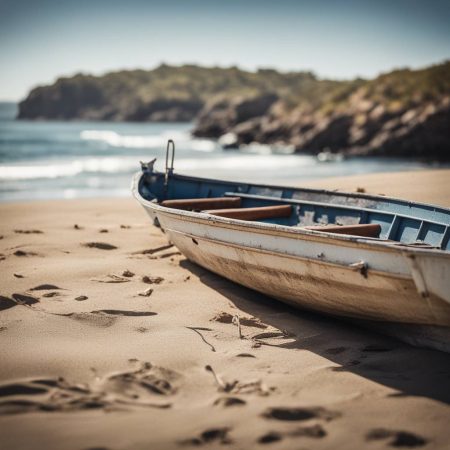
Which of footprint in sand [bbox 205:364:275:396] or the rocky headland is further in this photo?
the rocky headland

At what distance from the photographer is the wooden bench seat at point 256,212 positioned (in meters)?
7.04

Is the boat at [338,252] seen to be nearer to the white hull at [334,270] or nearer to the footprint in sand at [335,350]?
the white hull at [334,270]

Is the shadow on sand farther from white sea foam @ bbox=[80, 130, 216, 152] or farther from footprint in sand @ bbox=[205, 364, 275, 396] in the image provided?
white sea foam @ bbox=[80, 130, 216, 152]

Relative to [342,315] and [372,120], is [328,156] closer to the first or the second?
[372,120]

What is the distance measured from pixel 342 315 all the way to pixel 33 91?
183 metres

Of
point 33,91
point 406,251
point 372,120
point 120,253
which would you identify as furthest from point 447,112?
point 33,91

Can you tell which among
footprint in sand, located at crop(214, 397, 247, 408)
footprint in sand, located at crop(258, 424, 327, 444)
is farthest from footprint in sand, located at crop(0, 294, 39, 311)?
footprint in sand, located at crop(258, 424, 327, 444)

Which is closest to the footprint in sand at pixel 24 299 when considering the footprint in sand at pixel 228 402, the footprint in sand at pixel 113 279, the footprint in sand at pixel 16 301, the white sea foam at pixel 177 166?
the footprint in sand at pixel 16 301

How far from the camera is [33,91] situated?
6762 inches

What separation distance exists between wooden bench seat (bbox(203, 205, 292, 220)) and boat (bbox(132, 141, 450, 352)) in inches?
0.6

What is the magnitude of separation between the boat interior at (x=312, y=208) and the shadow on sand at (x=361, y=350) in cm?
98

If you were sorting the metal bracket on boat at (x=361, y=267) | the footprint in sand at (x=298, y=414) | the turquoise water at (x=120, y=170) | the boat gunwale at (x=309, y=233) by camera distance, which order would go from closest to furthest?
1. the footprint in sand at (x=298, y=414)
2. the boat gunwale at (x=309, y=233)
3. the metal bracket on boat at (x=361, y=267)
4. the turquoise water at (x=120, y=170)

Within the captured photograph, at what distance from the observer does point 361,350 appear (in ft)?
15.4

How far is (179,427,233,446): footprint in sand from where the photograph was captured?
10.9ft
